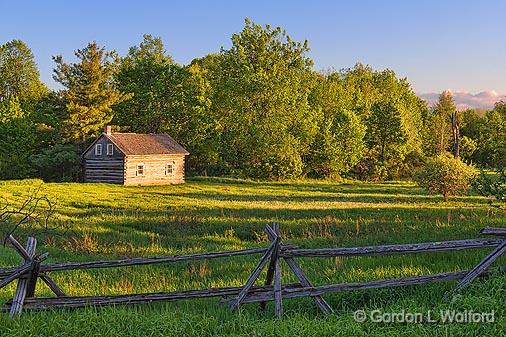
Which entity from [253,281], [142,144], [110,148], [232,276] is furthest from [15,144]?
[253,281]

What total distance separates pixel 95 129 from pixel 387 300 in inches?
1996

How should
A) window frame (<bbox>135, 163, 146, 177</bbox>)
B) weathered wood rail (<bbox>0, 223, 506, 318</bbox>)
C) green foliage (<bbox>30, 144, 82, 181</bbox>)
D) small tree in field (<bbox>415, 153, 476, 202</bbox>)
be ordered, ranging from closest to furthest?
weathered wood rail (<bbox>0, 223, 506, 318</bbox>) → small tree in field (<bbox>415, 153, 476, 202</bbox>) → window frame (<bbox>135, 163, 146, 177</bbox>) → green foliage (<bbox>30, 144, 82, 181</bbox>)

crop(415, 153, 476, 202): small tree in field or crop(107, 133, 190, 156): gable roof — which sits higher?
crop(107, 133, 190, 156): gable roof

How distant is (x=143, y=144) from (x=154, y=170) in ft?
9.23

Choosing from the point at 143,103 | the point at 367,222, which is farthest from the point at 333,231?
the point at 143,103

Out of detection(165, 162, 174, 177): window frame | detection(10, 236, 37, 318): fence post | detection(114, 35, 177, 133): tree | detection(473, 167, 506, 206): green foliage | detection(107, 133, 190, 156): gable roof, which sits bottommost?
detection(165, 162, 174, 177): window frame

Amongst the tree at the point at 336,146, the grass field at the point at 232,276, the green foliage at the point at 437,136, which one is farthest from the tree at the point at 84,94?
the green foliage at the point at 437,136

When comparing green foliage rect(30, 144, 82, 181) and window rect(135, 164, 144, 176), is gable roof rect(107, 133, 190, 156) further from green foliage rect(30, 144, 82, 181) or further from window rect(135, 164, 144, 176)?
green foliage rect(30, 144, 82, 181)

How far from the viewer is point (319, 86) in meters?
69.3

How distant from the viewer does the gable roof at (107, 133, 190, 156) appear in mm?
48844

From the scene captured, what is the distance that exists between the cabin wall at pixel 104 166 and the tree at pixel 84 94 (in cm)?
407

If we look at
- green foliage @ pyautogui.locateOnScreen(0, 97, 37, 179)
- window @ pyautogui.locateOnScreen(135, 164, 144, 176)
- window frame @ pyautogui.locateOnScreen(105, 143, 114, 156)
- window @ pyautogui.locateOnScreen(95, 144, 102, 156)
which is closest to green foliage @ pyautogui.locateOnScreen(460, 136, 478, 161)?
window @ pyautogui.locateOnScreen(135, 164, 144, 176)

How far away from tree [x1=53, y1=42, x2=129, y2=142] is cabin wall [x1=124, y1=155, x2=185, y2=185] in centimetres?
844

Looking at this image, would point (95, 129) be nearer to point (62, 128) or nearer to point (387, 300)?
point (62, 128)
